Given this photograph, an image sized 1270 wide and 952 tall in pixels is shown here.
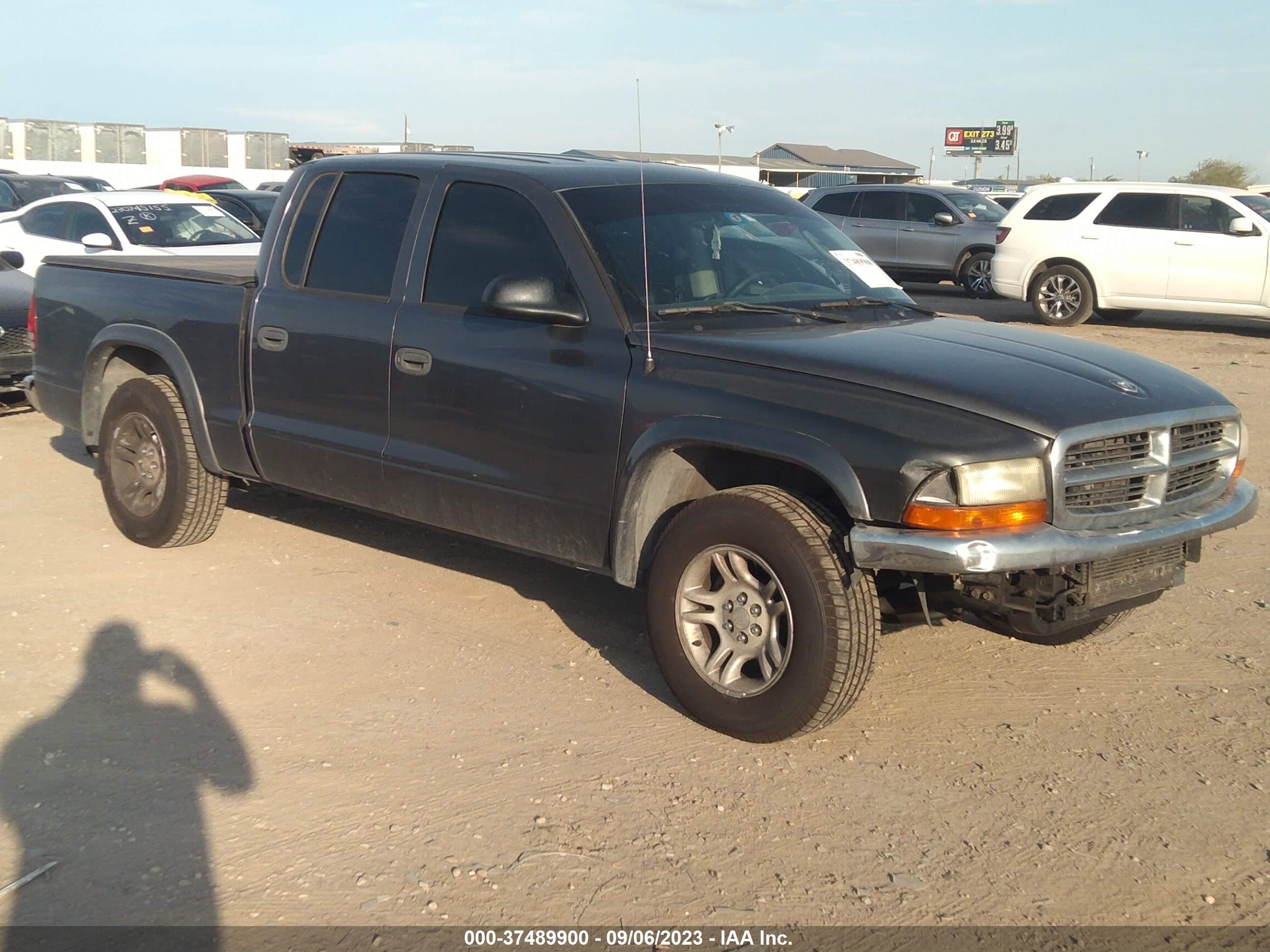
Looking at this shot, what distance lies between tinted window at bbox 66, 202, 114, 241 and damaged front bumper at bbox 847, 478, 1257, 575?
11.6m

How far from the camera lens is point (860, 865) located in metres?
3.45

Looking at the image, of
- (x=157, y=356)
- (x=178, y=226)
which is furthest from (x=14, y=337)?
(x=157, y=356)

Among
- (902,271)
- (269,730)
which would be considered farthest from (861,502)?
(902,271)

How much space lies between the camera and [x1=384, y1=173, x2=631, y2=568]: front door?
451 centimetres

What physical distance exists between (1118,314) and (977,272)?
3060mm

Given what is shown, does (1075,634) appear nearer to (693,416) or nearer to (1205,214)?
(693,416)

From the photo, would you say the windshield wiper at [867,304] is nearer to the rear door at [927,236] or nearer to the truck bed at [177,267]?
the truck bed at [177,267]

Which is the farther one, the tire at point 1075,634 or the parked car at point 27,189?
the parked car at point 27,189

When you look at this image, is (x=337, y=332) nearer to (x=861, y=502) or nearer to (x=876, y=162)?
(x=861, y=502)

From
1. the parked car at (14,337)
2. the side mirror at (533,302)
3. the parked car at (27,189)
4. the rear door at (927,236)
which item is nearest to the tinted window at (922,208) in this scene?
the rear door at (927,236)

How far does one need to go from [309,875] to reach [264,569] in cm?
297

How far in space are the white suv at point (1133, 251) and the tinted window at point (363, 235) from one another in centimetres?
1202

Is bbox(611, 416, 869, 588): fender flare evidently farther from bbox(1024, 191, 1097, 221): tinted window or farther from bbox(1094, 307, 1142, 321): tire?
bbox(1094, 307, 1142, 321): tire

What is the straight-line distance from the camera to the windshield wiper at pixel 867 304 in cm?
491
